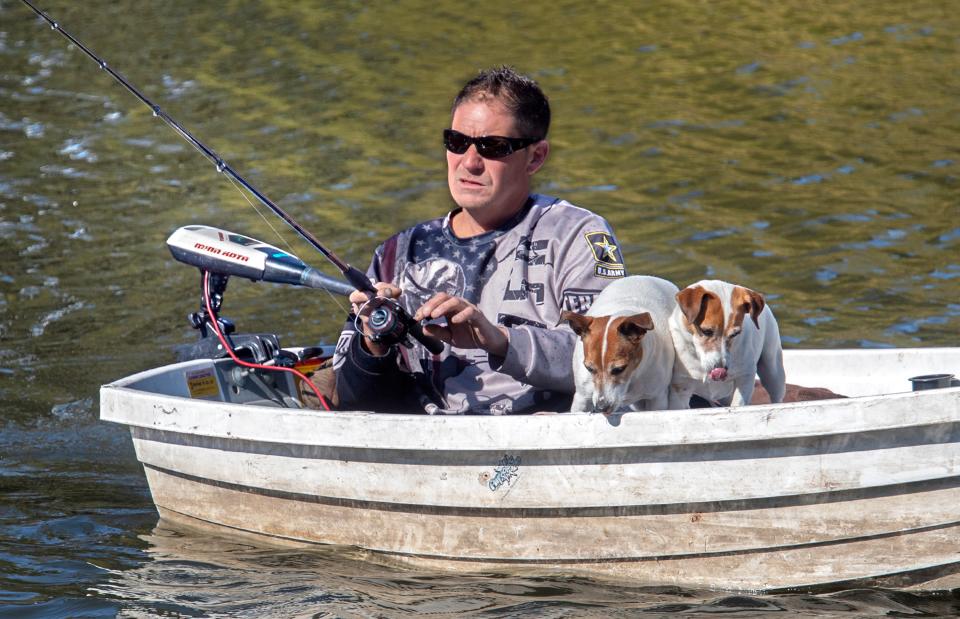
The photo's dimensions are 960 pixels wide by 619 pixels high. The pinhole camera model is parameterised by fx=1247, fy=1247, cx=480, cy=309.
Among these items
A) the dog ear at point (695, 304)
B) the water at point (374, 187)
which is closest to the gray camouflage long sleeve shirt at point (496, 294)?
the dog ear at point (695, 304)

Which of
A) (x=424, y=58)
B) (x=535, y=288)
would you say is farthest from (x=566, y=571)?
(x=424, y=58)

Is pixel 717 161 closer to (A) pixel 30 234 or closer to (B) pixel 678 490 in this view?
(A) pixel 30 234

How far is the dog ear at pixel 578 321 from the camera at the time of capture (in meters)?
4.52

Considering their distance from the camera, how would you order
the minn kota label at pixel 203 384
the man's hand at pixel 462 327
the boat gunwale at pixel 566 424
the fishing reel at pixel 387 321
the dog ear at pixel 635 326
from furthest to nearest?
the minn kota label at pixel 203 384
the fishing reel at pixel 387 321
the man's hand at pixel 462 327
the dog ear at pixel 635 326
the boat gunwale at pixel 566 424

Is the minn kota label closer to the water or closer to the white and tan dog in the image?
the water

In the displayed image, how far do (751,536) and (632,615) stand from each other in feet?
1.80

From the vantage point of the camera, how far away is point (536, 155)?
5238 millimetres

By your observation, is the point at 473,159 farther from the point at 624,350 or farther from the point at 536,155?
the point at 624,350

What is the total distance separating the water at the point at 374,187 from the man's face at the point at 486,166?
155 centimetres

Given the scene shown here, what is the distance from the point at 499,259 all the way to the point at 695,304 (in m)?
0.94

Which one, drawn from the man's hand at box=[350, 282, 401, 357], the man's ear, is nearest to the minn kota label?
the man's hand at box=[350, 282, 401, 357]

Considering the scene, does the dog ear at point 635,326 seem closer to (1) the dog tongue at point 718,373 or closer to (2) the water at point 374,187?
(1) the dog tongue at point 718,373

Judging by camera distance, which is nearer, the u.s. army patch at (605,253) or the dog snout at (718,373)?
the dog snout at (718,373)

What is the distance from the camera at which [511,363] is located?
15.6ft
